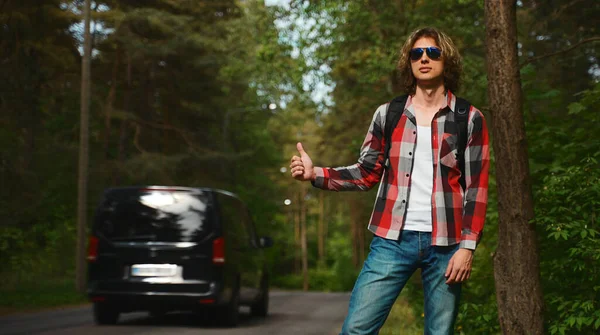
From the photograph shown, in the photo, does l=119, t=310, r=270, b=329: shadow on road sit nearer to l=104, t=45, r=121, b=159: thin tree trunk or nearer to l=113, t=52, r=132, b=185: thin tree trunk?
l=113, t=52, r=132, b=185: thin tree trunk

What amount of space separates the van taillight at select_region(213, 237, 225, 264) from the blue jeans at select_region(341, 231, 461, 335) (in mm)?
8239

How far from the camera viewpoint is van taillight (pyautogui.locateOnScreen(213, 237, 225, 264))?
41.2ft

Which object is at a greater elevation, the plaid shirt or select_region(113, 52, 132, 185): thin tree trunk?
select_region(113, 52, 132, 185): thin tree trunk

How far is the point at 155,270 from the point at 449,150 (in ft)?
28.2

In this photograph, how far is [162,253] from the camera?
1255cm

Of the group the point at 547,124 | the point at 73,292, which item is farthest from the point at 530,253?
the point at 73,292

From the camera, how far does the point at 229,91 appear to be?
124 feet

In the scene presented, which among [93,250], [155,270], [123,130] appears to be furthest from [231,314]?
[123,130]

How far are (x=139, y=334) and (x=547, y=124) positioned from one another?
209 inches

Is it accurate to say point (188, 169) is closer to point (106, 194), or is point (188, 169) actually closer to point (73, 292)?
point (73, 292)

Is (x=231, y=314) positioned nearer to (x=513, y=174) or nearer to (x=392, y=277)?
(x=513, y=174)

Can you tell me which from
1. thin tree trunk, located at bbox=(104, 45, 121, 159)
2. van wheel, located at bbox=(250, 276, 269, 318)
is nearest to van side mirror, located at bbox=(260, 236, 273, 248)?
van wheel, located at bbox=(250, 276, 269, 318)

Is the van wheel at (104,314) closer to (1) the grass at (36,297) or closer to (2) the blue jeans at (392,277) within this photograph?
(1) the grass at (36,297)

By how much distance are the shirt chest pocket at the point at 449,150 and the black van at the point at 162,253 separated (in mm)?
8321
